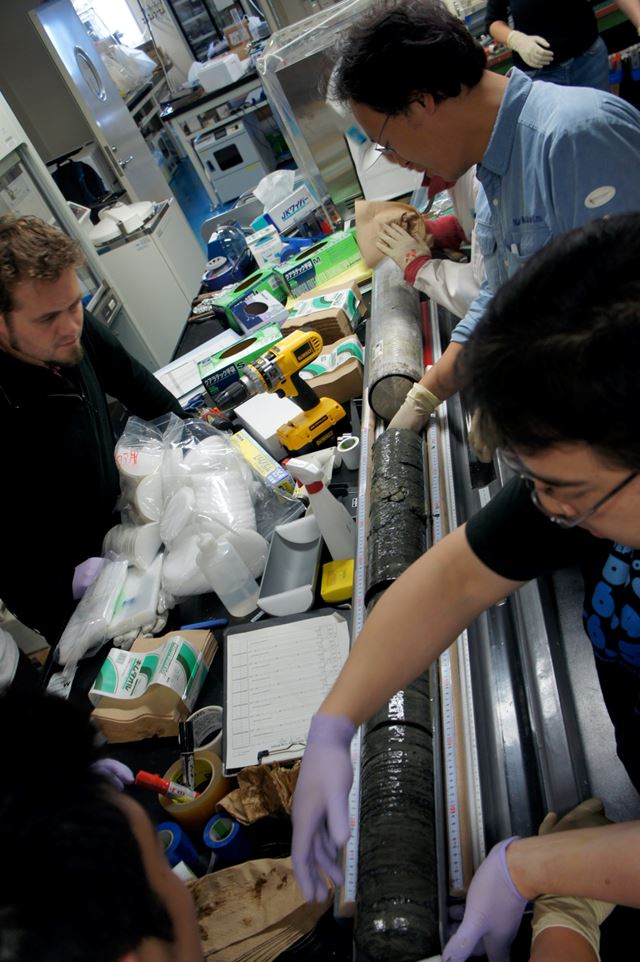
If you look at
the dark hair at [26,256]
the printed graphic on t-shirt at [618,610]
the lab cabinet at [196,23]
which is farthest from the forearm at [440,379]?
the lab cabinet at [196,23]

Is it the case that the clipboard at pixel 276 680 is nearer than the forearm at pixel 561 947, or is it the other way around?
the forearm at pixel 561 947

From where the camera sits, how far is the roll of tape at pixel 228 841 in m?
1.17

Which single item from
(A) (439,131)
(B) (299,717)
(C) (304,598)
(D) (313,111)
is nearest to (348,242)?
(D) (313,111)

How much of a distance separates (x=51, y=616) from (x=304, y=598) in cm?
94

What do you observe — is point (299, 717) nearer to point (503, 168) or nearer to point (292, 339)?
point (292, 339)

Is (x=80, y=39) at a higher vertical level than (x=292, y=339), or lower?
higher

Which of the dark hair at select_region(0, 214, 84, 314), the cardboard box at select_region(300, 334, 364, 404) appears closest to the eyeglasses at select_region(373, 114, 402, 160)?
the cardboard box at select_region(300, 334, 364, 404)

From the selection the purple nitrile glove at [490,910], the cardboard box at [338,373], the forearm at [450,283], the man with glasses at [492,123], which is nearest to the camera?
Answer: the purple nitrile glove at [490,910]

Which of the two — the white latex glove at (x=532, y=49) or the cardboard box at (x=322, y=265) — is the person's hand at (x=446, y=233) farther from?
the white latex glove at (x=532, y=49)

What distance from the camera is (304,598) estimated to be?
1.57 meters

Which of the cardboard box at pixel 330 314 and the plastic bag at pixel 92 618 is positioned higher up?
the cardboard box at pixel 330 314

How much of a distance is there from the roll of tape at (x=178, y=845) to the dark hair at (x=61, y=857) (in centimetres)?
62

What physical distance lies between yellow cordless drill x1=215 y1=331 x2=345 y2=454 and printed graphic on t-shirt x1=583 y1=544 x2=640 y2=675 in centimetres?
121

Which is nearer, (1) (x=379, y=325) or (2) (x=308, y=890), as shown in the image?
(2) (x=308, y=890)
